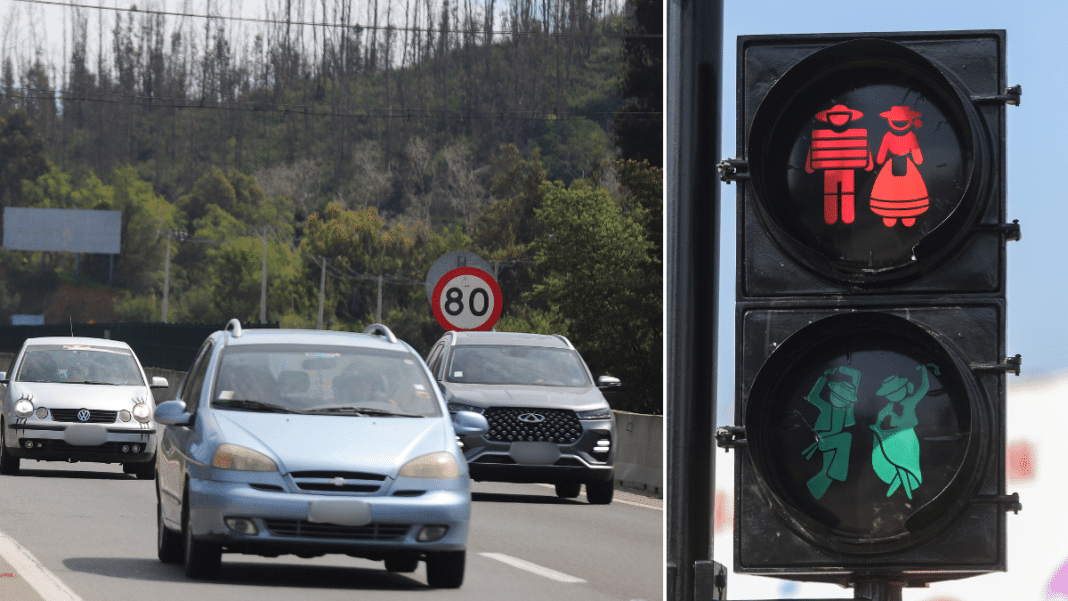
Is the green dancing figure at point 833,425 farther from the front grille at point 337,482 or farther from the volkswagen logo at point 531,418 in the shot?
the volkswagen logo at point 531,418

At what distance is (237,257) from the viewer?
461 feet

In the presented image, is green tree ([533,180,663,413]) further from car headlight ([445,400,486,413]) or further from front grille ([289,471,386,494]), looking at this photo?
front grille ([289,471,386,494])

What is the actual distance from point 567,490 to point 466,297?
4293mm

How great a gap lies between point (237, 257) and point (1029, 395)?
140 m

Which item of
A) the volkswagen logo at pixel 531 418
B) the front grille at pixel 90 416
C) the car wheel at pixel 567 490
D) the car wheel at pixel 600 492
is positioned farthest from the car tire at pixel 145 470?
the car wheel at pixel 600 492

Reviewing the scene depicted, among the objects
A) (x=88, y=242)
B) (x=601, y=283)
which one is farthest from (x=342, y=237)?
(x=601, y=283)

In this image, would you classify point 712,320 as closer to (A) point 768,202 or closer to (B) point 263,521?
(A) point 768,202

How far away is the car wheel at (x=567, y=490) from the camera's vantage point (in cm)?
1869

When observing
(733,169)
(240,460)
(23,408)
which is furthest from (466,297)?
(733,169)

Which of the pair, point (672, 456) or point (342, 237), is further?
point (342, 237)

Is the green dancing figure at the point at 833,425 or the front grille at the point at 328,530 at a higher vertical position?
the green dancing figure at the point at 833,425

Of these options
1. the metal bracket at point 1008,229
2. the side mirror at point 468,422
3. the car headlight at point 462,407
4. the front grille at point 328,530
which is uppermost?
the metal bracket at point 1008,229

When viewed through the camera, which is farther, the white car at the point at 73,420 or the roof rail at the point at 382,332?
the white car at the point at 73,420

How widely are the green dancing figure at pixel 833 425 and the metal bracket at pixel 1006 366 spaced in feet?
0.50
